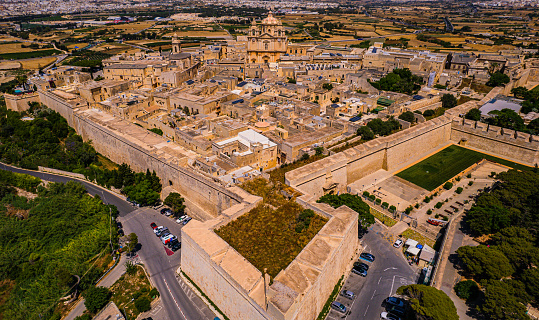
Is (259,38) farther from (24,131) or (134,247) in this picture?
(134,247)

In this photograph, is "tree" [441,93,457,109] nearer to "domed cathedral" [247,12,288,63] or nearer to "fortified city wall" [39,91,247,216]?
"domed cathedral" [247,12,288,63]

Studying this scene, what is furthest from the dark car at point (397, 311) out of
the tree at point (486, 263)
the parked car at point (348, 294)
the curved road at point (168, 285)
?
the curved road at point (168, 285)

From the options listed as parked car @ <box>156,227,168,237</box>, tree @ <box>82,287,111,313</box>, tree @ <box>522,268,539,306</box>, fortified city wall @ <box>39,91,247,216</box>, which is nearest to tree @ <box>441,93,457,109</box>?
tree @ <box>522,268,539,306</box>

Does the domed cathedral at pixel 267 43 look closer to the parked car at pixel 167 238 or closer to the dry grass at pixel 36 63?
the parked car at pixel 167 238

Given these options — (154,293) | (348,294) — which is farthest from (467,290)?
(154,293)

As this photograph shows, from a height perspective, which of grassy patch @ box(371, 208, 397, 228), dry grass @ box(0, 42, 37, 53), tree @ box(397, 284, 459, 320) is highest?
dry grass @ box(0, 42, 37, 53)

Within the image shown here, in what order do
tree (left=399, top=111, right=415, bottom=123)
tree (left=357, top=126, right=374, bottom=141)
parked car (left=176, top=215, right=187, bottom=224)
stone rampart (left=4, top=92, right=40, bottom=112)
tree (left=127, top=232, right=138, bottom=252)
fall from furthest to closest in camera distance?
stone rampart (left=4, top=92, right=40, bottom=112) < tree (left=399, top=111, right=415, bottom=123) < tree (left=357, top=126, right=374, bottom=141) < parked car (left=176, top=215, right=187, bottom=224) < tree (left=127, top=232, right=138, bottom=252)

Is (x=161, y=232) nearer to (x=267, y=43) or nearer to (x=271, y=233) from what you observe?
(x=271, y=233)
